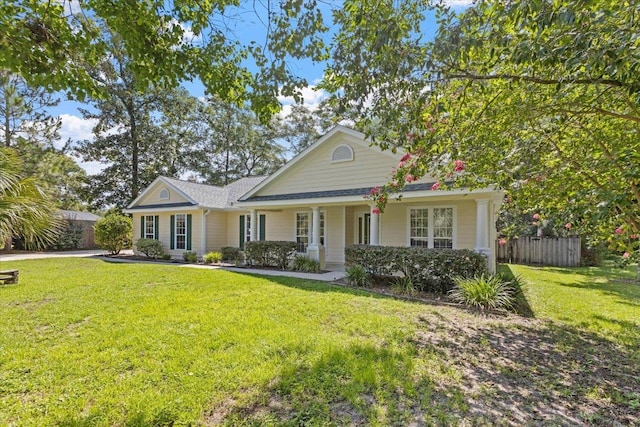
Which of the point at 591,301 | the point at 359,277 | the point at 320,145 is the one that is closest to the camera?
the point at 591,301

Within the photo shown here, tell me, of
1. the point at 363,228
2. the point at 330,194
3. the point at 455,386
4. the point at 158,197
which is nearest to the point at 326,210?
the point at 363,228

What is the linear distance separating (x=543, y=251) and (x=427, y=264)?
10.5 m

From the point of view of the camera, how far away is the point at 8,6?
337 centimetres

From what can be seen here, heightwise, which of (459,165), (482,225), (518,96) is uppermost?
(518,96)

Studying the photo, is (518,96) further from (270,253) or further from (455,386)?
(270,253)

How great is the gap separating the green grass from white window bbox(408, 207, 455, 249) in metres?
2.71

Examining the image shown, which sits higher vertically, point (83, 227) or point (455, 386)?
point (83, 227)

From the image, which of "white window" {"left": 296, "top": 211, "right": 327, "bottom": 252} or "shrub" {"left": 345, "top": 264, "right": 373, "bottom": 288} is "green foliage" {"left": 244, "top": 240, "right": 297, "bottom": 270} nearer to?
"white window" {"left": 296, "top": 211, "right": 327, "bottom": 252}

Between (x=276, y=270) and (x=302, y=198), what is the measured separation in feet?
9.41

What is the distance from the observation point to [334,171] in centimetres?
1271

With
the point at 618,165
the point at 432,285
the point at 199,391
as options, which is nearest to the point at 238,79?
the point at 199,391

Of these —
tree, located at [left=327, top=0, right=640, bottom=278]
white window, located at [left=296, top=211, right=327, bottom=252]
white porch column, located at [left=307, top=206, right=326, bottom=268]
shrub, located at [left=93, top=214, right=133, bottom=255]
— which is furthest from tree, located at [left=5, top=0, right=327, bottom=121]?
shrub, located at [left=93, top=214, right=133, bottom=255]

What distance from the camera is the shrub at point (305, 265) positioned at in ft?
39.2

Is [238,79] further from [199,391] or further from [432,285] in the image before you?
[432,285]
